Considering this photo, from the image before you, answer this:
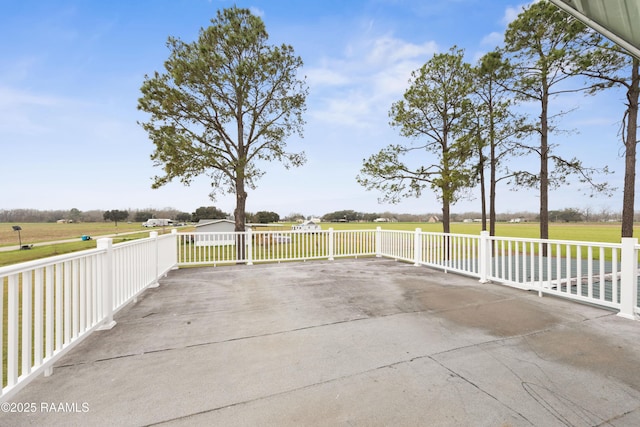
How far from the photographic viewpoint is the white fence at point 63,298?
5.02 feet

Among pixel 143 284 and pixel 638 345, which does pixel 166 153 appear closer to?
pixel 143 284

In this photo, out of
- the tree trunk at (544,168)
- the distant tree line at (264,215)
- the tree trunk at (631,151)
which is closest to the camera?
the tree trunk at (631,151)

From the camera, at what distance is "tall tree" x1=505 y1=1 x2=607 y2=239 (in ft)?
25.9

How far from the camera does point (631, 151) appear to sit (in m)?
6.67

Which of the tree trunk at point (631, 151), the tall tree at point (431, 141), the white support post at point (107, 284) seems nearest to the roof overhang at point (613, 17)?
the white support post at point (107, 284)

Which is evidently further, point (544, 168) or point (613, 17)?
point (544, 168)

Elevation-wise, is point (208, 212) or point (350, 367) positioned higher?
point (208, 212)

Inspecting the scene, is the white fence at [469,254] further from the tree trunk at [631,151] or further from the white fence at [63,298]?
the white fence at [63,298]

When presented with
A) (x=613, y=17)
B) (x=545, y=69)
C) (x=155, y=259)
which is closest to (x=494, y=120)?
(x=545, y=69)

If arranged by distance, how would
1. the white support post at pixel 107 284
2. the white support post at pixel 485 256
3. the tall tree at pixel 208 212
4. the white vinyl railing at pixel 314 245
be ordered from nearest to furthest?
1. the white support post at pixel 107 284
2. the white support post at pixel 485 256
3. the white vinyl railing at pixel 314 245
4. the tall tree at pixel 208 212

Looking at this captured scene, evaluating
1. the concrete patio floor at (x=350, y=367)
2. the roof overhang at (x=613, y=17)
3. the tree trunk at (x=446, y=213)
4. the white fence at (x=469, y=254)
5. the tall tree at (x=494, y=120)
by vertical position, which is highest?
the tall tree at (x=494, y=120)

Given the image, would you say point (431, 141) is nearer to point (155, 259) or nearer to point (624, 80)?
point (624, 80)

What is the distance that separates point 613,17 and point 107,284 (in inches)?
189

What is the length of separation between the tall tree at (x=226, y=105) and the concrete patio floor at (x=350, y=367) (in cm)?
633
